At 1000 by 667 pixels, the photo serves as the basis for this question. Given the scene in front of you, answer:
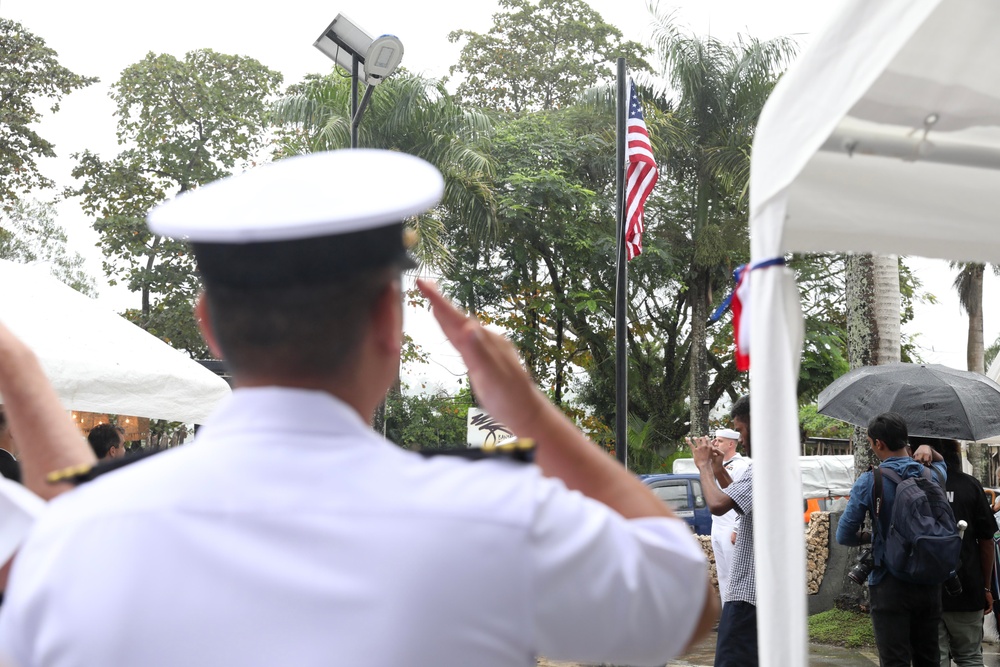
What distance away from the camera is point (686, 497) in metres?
15.4

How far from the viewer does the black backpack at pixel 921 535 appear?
5.64m

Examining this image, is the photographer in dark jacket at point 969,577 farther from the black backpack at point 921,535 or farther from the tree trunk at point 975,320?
the tree trunk at point 975,320

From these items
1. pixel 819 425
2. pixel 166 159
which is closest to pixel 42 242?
pixel 166 159

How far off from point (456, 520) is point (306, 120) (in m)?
20.2

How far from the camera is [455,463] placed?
1125 millimetres

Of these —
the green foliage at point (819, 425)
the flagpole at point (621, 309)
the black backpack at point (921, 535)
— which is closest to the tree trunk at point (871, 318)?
the flagpole at point (621, 309)

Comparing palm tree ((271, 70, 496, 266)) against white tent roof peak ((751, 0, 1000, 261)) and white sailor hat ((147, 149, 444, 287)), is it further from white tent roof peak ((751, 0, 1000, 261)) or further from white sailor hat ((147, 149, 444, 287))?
white sailor hat ((147, 149, 444, 287))

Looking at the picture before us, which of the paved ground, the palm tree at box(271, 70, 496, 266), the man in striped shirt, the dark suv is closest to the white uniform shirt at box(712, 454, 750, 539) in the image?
the man in striped shirt

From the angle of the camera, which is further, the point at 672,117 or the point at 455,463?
the point at 672,117

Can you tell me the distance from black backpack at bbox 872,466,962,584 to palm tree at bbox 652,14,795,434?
15.9 m

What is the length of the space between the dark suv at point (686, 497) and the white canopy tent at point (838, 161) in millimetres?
12301

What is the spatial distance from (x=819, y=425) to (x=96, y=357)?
3540 centimetres

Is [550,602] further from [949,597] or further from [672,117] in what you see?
[672,117]

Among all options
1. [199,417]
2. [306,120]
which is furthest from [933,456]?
[306,120]
